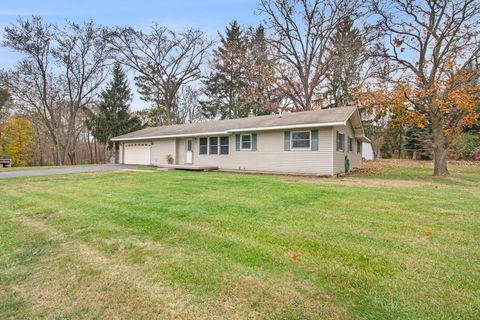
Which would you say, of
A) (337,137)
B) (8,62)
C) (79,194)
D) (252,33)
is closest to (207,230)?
(79,194)

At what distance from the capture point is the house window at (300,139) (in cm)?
1216

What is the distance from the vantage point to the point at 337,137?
40.3 feet

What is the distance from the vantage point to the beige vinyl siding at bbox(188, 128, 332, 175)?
38.2ft

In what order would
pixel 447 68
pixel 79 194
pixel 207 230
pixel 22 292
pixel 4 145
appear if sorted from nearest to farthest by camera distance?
pixel 22 292 < pixel 207 230 < pixel 79 194 < pixel 447 68 < pixel 4 145

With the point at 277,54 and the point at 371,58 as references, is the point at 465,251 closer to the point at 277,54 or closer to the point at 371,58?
the point at 371,58

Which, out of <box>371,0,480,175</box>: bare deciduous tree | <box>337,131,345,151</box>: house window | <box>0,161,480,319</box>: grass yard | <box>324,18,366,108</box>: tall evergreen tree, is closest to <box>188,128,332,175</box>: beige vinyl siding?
<box>337,131,345,151</box>: house window

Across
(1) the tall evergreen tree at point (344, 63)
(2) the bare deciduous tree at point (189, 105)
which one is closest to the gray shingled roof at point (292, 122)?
(1) the tall evergreen tree at point (344, 63)

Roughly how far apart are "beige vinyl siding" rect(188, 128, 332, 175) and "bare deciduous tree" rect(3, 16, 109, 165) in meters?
17.9

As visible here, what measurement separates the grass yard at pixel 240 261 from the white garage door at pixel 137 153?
1398 cm

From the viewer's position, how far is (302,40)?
2164cm

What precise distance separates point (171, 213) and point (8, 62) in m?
28.1

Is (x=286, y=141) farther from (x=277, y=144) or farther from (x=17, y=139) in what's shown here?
(x=17, y=139)

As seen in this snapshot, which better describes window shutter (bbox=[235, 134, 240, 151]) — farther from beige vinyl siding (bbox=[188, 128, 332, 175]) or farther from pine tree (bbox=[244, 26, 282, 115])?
pine tree (bbox=[244, 26, 282, 115])

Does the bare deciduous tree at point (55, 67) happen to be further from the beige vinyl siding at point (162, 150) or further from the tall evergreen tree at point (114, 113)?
the beige vinyl siding at point (162, 150)
